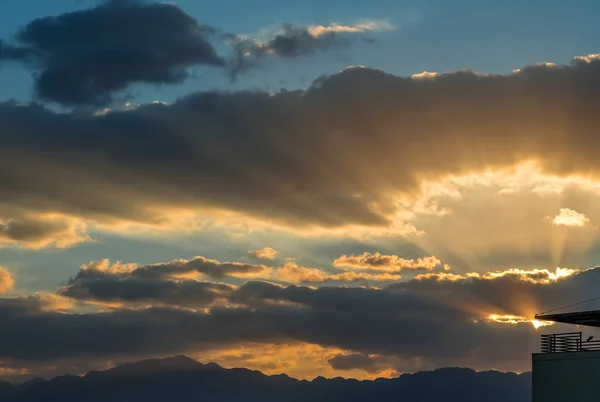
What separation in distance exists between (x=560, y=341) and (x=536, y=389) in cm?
458

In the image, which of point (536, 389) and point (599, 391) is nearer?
point (599, 391)

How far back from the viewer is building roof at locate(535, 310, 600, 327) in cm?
7200

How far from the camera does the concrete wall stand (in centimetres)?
6875

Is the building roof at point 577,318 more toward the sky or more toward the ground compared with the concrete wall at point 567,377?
more toward the sky

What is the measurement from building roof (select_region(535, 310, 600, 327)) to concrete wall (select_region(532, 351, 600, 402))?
3.41 meters

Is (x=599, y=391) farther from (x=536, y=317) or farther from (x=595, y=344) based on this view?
(x=536, y=317)

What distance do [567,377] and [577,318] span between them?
17.3 feet

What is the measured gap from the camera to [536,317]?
73.8m

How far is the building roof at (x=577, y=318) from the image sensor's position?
7200cm

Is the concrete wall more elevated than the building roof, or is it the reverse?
the building roof

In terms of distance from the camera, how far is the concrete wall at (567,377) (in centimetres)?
6875

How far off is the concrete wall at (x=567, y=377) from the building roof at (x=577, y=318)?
11.2ft

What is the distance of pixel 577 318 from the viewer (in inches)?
2891

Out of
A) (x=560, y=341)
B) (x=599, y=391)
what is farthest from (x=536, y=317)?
(x=599, y=391)
